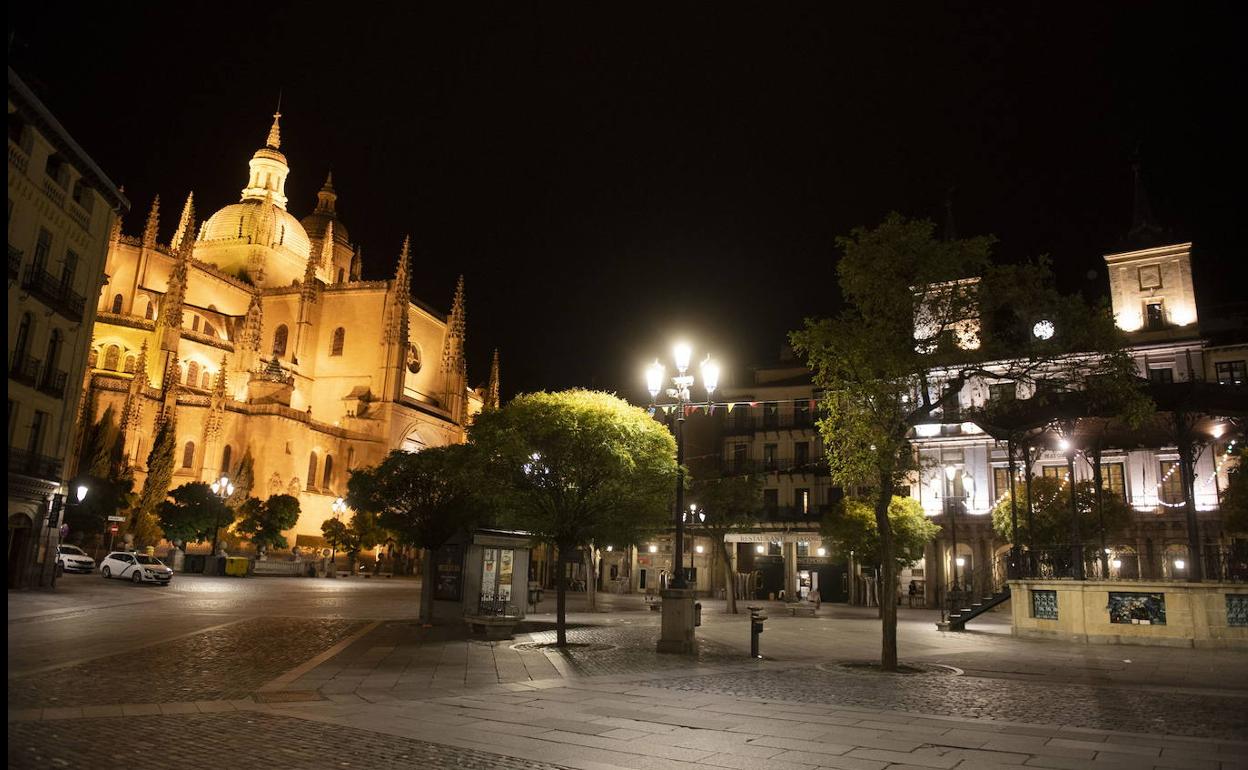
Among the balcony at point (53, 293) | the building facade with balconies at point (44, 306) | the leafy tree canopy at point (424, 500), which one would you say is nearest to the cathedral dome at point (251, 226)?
the building facade with balconies at point (44, 306)

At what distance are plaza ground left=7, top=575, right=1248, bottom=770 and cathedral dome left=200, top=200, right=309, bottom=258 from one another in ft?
228

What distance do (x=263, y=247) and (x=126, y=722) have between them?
81319 millimetres

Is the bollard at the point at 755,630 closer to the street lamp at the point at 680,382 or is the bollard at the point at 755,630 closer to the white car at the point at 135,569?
the street lamp at the point at 680,382

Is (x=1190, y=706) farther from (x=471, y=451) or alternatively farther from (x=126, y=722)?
(x=471, y=451)

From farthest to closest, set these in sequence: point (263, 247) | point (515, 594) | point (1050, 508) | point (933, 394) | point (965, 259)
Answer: point (263, 247)
point (933, 394)
point (1050, 508)
point (515, 594)
point (965, 259)

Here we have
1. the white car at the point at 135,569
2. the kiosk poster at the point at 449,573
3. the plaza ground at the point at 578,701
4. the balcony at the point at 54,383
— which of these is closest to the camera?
the plaza ground at the point at 578,701

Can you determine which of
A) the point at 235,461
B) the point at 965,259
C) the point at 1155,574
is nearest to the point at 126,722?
the point at 965,259

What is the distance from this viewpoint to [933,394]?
1567 inches

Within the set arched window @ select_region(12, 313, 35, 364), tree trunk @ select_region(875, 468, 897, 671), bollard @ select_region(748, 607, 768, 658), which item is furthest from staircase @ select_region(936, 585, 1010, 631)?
arched window @ select_region(12, 313, 35, 364)

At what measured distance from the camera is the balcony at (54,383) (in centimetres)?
2927

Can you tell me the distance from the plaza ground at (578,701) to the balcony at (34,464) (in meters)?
10.2

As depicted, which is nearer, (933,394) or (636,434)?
(636,434)

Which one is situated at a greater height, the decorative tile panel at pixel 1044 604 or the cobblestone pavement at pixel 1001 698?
the decorative tile panel at pixel 1044 604

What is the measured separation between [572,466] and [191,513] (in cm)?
3911
